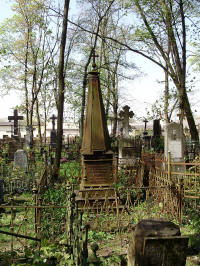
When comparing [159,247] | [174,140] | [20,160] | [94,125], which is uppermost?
[94,125]

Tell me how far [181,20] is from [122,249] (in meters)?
13.0

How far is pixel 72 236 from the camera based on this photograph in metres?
3.86

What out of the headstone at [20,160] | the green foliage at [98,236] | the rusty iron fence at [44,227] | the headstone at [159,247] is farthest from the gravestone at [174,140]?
the headstone at [159,247]

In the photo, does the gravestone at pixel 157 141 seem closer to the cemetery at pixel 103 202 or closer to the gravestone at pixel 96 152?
the cemetery at pixel 103 202

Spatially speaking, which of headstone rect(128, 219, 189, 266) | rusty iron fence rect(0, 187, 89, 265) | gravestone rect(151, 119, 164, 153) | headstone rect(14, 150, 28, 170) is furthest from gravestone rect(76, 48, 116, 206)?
gravestone rect(151, 119, 164, 153)

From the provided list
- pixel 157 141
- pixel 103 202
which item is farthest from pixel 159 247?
pixel 157 141

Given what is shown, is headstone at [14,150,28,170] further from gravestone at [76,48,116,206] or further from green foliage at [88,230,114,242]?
green foliage at [88,230,114,242]

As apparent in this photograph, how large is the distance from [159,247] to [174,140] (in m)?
9.44

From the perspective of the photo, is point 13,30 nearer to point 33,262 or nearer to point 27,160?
point 27,160

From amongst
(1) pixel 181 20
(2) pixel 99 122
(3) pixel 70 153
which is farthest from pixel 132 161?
(1) pixel 181 20

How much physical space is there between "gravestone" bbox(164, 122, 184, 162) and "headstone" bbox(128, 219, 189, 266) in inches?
Result: 360

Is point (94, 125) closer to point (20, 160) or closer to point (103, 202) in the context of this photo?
point (103, 202)

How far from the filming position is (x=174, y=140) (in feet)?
38.7

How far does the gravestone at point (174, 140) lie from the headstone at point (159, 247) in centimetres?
913
